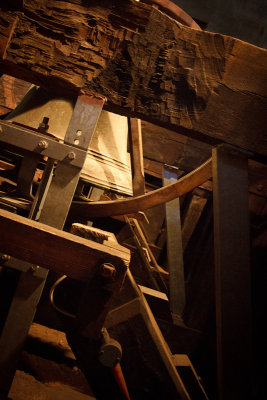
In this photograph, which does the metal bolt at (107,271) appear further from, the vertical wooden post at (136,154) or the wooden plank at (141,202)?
the vertical wooden post at (136,154)

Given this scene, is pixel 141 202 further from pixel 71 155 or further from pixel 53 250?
pixel 53 250

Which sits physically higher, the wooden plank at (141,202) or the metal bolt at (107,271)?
the metal bolt at (107,271)

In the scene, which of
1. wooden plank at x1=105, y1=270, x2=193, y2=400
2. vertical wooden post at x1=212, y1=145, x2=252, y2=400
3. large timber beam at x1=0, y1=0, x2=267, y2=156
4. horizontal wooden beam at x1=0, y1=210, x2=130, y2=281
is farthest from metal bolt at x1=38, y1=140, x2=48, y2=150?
wooden plank at x1=105, y1=270, x2=193, y2=400

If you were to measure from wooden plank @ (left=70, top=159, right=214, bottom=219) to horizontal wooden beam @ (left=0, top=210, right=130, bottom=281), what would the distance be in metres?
1.19

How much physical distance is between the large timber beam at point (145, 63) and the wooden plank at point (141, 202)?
0.56 metres

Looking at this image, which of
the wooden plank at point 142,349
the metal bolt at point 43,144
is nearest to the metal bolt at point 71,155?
the metal bolt at point 43,144

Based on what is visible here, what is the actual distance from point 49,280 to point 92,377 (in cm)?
69

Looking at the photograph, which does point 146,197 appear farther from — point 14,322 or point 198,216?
point 198,216

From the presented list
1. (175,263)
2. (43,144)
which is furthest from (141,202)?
(43,144)

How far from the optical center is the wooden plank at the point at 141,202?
1803 millimetres

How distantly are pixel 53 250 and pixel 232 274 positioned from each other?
31.9 inches

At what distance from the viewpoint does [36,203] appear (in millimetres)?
1541

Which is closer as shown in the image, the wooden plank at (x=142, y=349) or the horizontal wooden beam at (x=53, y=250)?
the horizontal wooden beam at (x=53, y=250)

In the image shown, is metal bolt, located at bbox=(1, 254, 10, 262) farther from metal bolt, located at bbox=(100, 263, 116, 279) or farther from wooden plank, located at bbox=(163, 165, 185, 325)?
wooden plank, located at bbox=(163, 165, 185, 325)
